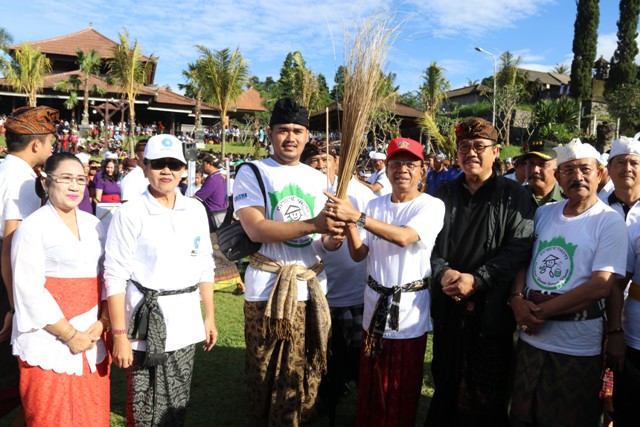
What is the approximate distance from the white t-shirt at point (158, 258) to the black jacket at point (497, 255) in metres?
1.43

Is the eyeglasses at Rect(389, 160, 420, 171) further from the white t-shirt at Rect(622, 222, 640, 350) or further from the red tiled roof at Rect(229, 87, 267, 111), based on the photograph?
the red tiled roof at Rect(229, 87, 267, 111)

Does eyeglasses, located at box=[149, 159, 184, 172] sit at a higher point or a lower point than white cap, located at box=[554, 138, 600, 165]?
lower

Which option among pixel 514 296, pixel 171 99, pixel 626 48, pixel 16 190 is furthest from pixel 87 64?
pixel 626 48

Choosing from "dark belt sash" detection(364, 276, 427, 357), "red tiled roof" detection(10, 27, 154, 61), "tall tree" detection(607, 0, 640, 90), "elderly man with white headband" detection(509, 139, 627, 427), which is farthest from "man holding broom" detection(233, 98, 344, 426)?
"tall tree" detection(607, 0, 640, 90)

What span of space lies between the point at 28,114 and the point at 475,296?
292cm

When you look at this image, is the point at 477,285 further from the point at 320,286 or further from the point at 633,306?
the point at 320,286

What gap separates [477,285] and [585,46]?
1732 inches

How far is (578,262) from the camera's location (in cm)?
253

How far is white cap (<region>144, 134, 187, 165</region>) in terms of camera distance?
8.45ft

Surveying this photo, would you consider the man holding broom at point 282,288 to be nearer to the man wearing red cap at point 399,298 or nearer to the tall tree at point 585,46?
the man wearing red cap at point 399,298

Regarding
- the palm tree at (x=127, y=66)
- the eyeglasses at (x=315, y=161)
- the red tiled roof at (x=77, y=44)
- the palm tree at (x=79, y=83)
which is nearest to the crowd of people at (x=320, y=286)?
the eyeglasses at (x=315, y=161)

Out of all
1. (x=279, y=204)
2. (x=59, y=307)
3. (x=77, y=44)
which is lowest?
(x=59, y=307)

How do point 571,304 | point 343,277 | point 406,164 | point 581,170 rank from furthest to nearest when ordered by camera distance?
point 343,277 → point 406,164 → point 581,170 → point 571,304

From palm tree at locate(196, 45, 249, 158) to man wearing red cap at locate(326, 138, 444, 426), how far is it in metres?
18.0
